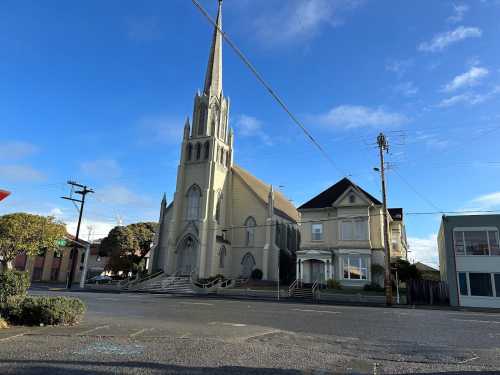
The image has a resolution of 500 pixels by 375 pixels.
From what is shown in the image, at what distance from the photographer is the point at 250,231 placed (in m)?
44.2

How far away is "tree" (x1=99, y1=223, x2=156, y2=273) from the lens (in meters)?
49.0

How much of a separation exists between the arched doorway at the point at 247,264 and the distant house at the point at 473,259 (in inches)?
866

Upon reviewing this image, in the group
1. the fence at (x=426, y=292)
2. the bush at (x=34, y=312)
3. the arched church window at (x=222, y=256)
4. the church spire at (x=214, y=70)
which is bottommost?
the bush at (x=34, y=312)

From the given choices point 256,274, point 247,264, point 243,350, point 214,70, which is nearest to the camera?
point 243,350

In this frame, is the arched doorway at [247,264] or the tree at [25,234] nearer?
the tree at [25,234]

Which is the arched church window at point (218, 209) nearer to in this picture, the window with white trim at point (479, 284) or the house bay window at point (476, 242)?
the house bay window at point (476, 242)

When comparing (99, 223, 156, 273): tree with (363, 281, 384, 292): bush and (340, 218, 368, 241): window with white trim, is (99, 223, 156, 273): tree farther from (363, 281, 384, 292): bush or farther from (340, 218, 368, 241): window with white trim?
(363, 281, 384, 292): bush

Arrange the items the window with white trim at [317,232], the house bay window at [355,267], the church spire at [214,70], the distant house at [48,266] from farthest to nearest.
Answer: the distant house at [48,266]
the church spire at [214,70]
the window with white trim at [317,232]
the house bay window at [355,267]

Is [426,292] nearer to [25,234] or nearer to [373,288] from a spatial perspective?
[373,288]

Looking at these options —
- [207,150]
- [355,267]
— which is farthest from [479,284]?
[207,150]

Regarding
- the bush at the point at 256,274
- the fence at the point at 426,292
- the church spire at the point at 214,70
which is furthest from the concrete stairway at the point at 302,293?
the church spire at the point at 214,70

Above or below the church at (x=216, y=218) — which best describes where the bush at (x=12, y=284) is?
below

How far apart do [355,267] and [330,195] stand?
780cm

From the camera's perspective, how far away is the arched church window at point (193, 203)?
144 ft
